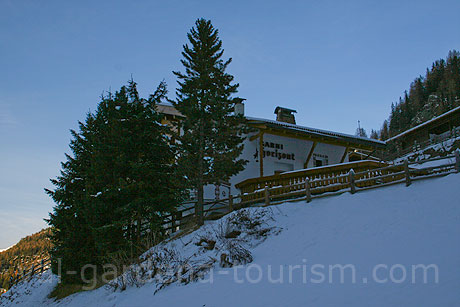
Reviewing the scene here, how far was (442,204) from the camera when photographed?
12.5 m

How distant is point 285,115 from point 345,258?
67.1 feet

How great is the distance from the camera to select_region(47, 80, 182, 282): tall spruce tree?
16.7 m

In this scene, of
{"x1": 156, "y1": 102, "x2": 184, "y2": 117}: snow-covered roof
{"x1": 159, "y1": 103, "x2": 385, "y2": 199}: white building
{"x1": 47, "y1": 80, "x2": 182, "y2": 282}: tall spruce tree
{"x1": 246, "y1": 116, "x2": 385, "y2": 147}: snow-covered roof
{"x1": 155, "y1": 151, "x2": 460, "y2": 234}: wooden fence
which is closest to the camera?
{"x1": 155, "y1": 151, "x2": 460, "y2": 234}: wooden fence

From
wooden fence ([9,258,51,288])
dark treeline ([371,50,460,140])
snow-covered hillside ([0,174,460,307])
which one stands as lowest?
wooden fence ([9,258,51,288])

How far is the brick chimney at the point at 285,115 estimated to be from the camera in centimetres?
2955

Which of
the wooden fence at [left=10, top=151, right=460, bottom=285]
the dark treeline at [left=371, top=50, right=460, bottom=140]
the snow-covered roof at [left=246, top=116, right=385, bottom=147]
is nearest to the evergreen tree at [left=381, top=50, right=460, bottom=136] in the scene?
the dark treeline at [left=371, top=50, right=460, bottom=140]

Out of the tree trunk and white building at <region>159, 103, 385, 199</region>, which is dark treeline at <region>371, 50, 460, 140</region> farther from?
the tree trunk

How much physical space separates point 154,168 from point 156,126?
2414 mm

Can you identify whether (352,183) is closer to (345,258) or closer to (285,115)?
(345,258)

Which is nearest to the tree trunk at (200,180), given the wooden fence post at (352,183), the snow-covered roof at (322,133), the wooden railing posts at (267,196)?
the wooden railing posts at (267,196)

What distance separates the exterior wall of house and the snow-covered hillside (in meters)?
7.48

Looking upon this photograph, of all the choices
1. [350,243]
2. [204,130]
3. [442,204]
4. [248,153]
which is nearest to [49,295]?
[204,130]

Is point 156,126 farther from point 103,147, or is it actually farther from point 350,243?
point 350,243

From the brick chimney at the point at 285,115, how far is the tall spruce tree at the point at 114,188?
12.6 meters
